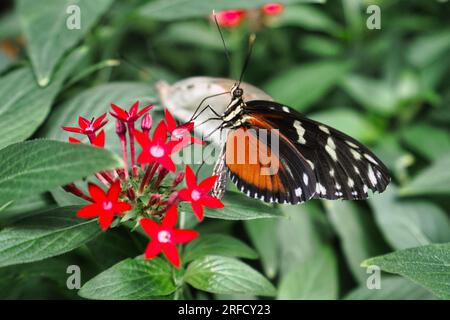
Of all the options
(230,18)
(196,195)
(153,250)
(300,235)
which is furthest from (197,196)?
(230,18)

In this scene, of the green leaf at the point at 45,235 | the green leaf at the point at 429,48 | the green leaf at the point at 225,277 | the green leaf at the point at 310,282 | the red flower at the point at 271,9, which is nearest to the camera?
the green leaf at the point at 45,235

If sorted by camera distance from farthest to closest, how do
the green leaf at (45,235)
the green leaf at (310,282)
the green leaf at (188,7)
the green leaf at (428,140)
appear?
the green leaf at (428,140) → the green leaf at (188,7) → the green leaf at (310,282) → the green leaf at (45,235)

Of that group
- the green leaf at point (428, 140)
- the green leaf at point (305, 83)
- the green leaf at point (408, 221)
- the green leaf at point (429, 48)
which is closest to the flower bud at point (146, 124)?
the green leaf at point (408, 221)

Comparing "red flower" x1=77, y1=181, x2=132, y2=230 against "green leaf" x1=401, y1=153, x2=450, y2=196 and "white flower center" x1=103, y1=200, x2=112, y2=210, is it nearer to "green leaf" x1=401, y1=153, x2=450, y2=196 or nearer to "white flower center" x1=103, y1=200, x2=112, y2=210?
"white flower center" x1=103, y1=200, x2=112, y2=210

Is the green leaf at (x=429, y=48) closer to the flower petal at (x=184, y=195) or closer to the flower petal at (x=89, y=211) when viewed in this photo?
the flower petal at (x=184, y=195)

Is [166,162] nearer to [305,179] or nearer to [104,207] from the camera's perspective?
[104,207]

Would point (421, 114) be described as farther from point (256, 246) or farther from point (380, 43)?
point (256, 246)

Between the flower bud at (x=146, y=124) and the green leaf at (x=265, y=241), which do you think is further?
the green leaf at (x=265, y=241)
